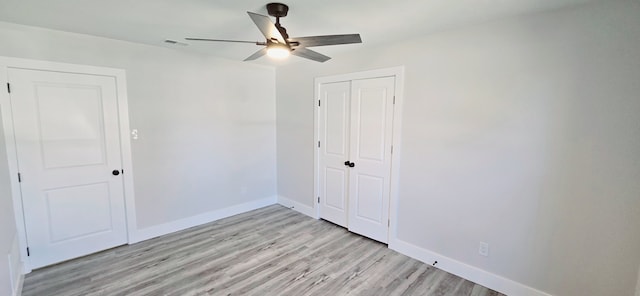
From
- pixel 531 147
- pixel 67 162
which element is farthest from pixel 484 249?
pixel 67 162

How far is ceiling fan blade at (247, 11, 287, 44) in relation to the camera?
1653mm

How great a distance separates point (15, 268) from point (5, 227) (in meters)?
0.47

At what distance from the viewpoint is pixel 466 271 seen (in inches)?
103

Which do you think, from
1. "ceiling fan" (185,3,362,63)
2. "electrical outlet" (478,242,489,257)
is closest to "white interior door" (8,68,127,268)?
"ceiling fan" (185,3,362,63)

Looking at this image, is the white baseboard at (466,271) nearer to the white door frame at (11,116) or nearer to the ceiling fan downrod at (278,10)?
the ceiling fan downrod at (278,10)

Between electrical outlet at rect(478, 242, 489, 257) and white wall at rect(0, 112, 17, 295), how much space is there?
151 inches

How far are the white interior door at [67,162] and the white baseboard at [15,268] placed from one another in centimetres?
23

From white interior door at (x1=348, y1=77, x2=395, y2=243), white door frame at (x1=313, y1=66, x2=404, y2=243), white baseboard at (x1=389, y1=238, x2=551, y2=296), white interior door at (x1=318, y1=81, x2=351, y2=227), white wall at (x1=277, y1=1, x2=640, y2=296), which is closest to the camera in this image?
white wall at (x1=277, y1=1, x2=640, y2=296)

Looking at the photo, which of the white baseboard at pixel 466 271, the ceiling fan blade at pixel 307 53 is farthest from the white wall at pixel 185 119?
the white baseboard at pixel 466 271

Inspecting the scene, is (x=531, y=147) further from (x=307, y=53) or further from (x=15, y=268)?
(x=15, y=268)

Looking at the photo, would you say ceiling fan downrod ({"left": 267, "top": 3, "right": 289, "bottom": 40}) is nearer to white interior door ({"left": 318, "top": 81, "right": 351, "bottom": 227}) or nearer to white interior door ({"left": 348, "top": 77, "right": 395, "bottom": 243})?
white interior door ({"left": 348, "top": 77, "right": 395, "bottom": 243})

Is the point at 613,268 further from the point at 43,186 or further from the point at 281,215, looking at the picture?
the point at 43,186

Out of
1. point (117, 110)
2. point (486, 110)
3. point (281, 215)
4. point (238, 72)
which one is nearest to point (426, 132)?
point (486, 110)

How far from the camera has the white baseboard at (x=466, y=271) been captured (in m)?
2.33
